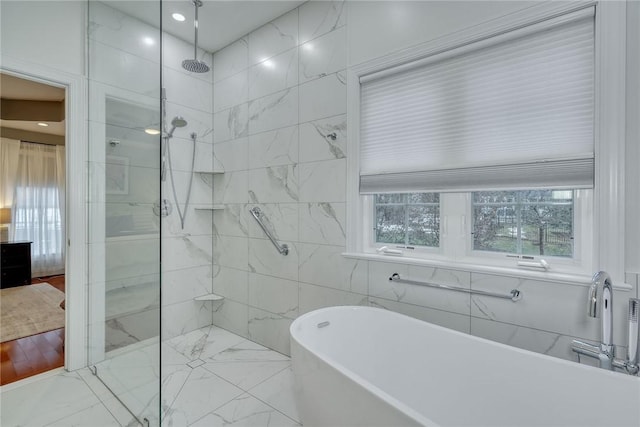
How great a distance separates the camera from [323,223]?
228cm

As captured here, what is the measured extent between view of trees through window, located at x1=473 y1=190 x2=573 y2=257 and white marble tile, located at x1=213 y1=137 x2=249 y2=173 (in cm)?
199

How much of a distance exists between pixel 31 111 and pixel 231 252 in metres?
4.02

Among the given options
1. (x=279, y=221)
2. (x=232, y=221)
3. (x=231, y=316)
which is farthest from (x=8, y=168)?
(x=279, y=221)

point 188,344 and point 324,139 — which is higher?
point 324,139

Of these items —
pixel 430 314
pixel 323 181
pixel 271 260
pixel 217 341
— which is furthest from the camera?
pixel 217 341

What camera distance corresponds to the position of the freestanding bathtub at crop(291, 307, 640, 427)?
1.10m

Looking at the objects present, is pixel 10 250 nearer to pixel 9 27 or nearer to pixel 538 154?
pixel 9 27

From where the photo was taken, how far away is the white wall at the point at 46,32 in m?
1.94

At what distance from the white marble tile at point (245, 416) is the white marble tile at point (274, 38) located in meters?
A: 2.66

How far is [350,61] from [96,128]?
6.17 ft

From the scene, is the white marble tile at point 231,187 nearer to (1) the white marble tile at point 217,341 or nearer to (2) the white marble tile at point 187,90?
(2) the white marble tile at point 187,90

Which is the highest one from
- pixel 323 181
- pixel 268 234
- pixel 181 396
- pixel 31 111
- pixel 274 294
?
pixel 31 111

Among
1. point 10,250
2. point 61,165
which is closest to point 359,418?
point 10,250

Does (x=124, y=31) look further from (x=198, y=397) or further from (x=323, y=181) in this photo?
(x=198, y=397)
